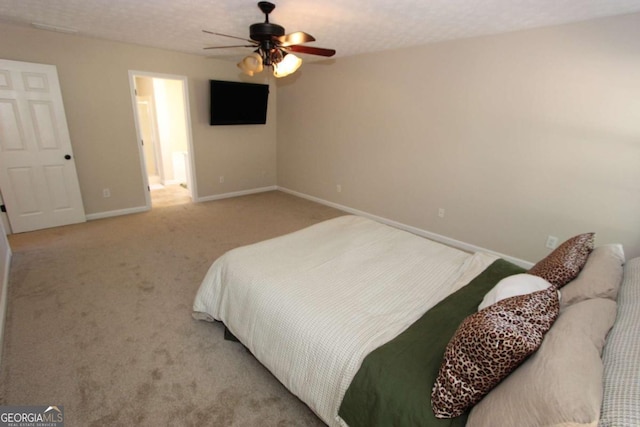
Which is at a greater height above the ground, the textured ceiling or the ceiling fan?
the textured ceiling

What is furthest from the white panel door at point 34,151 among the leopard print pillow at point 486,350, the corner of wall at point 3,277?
the leopard print pillow at point 486,350

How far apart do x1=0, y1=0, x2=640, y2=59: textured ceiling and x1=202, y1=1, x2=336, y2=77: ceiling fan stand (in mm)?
212

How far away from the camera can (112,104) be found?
161 inches

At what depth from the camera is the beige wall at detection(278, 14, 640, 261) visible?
104 inches

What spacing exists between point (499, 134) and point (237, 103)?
403 cm

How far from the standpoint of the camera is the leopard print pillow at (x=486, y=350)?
95cm

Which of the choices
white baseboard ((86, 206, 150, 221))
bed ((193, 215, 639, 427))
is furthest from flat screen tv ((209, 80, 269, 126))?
bed ((193, 215, 639, 427))

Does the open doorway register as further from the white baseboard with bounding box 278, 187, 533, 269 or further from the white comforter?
the white comforter

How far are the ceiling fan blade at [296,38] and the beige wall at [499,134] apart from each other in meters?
1.98

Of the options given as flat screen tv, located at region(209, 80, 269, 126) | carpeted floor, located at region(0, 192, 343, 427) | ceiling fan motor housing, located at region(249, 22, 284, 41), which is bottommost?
carpeted floor, located at region(0, 192, 343, 427)

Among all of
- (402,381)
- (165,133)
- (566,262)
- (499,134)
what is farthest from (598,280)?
(165,133)

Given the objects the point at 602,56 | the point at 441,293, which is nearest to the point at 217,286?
the point at 441,293

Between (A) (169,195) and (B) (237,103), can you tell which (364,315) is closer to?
(B) (237,103)
